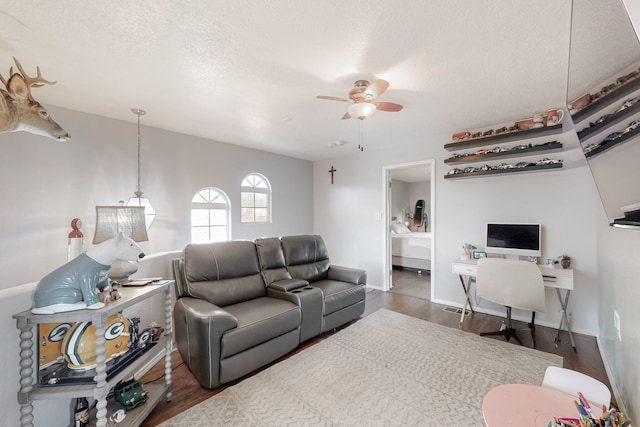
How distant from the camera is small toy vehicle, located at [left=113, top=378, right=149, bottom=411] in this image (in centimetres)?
162

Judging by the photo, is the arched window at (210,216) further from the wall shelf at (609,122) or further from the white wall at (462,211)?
the wall shelf at (609,122)

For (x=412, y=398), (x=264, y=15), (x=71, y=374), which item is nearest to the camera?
(x=71, y=374)

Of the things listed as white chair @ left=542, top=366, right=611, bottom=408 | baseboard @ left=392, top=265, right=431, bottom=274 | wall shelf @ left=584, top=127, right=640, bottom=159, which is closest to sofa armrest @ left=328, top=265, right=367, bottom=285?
white chair @ left=542, top=366, right=611, bottom=408

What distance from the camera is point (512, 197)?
10.8 feet

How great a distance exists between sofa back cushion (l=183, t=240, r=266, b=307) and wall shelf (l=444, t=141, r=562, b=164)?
117 inches

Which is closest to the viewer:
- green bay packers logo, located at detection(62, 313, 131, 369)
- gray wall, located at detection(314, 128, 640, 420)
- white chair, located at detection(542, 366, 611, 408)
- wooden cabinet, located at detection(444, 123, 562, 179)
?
white chair, located at detection(542, 366, 611, 408)

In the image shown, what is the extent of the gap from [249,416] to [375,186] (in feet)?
12.5

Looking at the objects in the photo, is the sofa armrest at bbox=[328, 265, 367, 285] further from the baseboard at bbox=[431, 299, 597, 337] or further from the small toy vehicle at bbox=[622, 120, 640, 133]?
the small toy vehicle at bbox=[622, 120, 640, 133]

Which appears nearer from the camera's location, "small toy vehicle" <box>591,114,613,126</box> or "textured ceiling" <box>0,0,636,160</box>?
"small toy vehicle" <box>591,114,613,126</box>

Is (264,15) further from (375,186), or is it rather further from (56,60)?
(375,186)

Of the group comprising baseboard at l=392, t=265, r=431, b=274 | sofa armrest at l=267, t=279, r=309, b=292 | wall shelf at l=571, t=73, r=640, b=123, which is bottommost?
baseboard at l=392, t=265, r=431, b=274

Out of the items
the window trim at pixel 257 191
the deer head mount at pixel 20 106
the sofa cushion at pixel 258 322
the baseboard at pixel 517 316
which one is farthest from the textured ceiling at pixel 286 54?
the baseboard at pixel 517 316

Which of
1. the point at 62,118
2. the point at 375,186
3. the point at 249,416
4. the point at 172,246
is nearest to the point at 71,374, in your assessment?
the point at 249,416

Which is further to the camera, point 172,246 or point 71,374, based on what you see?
point 172,246
